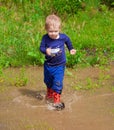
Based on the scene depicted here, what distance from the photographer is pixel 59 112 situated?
232 inches

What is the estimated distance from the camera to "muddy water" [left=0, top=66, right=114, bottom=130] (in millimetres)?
5461

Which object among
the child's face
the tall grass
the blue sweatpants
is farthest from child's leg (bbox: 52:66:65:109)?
the tall grass

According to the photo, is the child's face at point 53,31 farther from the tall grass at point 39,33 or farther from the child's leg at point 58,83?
the tall grass at point 39,33

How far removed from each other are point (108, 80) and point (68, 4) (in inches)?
131

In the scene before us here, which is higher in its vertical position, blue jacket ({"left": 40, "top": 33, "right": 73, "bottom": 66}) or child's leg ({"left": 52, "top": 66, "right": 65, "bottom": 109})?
blue jacket ({"left": 40, "top": 33, "right": 73, "bottom": 66})

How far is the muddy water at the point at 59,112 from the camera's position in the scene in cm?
546

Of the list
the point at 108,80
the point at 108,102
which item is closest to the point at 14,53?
the point at 108,80

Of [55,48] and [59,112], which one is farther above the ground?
[55,48]

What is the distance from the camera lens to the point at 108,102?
6.19m

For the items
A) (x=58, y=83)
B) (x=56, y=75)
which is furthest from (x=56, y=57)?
(x=58, y=83)

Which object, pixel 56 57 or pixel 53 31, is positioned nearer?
pixel 53 31

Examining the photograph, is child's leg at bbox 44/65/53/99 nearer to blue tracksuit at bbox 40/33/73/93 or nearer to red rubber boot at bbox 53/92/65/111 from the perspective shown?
blue tracksuit at bbox 40/33/73/93

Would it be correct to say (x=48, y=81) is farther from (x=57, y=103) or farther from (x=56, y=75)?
(x=57, y=103)

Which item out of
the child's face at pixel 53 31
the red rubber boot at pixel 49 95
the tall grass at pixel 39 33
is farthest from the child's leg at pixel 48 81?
the tall grass at pixel 39 33
